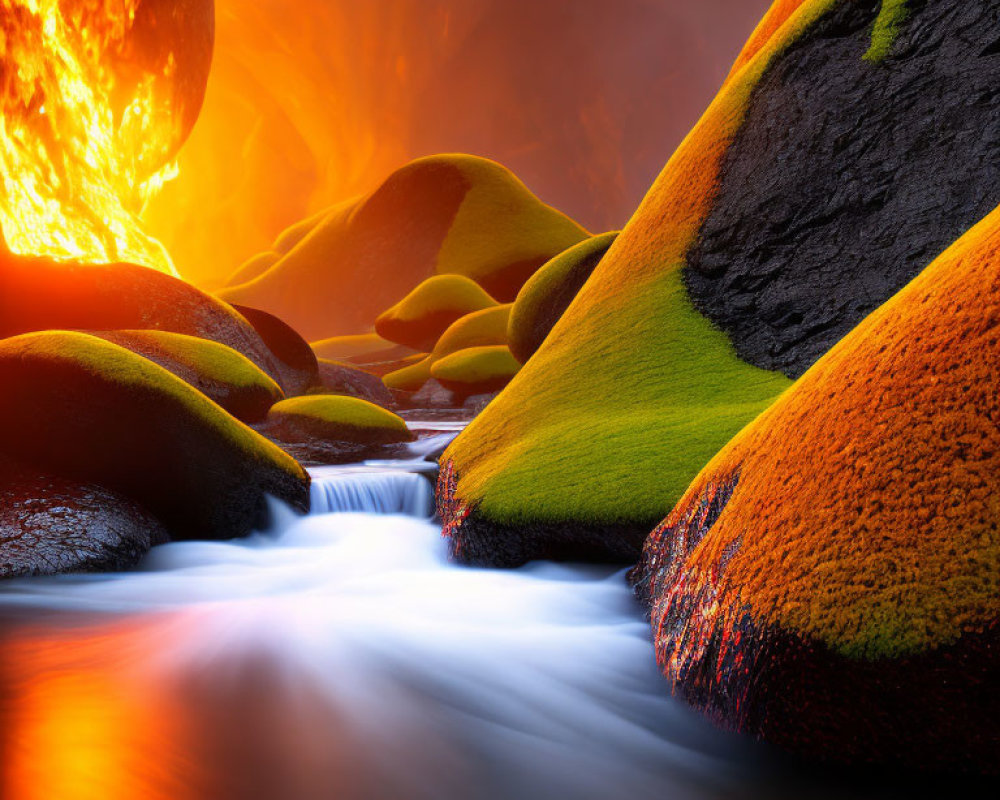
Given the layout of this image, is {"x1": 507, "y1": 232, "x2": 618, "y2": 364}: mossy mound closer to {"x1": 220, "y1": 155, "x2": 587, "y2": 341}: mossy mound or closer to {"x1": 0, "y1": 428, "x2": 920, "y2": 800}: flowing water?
{"x1": 0, "y1": 428, "x2": 920, "y2": 800}: flowing water

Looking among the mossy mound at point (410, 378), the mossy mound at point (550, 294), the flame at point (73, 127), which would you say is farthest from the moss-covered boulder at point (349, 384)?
the flame at point (73, 127)

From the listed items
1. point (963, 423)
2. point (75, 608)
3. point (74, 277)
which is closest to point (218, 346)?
point (74, 277)

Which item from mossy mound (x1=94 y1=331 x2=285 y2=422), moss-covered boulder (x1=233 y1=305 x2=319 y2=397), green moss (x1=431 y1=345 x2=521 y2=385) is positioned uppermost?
mossy mound (x1=94 y1=331 x2=285 y2=422)

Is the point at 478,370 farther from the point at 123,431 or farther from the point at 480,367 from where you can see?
the point at 123,431

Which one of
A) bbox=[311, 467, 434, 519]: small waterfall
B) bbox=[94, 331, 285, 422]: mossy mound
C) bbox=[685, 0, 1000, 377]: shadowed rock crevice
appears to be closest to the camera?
bbox=[685, 0, 1000, 377]: shadowed rock crevice

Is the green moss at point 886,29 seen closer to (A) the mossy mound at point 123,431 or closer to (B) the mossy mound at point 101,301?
(A) the mossy mound at point 123,431

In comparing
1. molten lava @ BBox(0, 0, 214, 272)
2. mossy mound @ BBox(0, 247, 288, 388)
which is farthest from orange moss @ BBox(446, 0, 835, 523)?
molten lava @ BBox(0, 0, 214, 272)

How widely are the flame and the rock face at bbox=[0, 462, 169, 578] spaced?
47.7ft

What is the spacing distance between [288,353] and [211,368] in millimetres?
6987

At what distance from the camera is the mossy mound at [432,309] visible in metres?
31.6

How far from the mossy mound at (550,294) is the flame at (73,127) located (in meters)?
12.2

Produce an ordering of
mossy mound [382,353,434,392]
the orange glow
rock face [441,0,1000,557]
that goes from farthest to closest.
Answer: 1. mossy mound [382,353,434,392]
2. rock face [441,0,1000,557]
3. the orange glow

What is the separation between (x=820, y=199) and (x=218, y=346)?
10.3m

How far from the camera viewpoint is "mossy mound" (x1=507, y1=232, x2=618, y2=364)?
14906 millimetres
